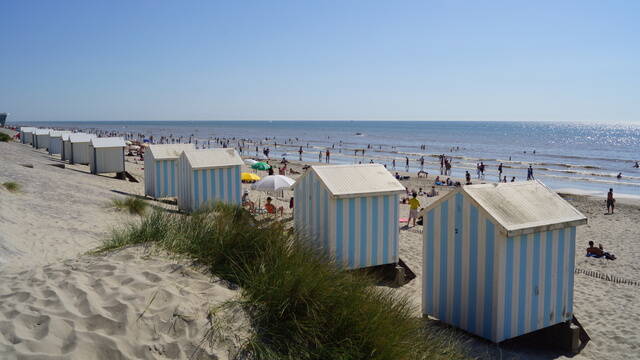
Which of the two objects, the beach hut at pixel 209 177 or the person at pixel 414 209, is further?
the person at pixel 414 209

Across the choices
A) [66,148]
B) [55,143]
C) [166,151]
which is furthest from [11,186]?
[55,143]

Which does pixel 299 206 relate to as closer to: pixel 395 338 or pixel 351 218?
pixel 351 218

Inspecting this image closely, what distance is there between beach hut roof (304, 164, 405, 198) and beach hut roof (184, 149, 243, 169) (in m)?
5.84

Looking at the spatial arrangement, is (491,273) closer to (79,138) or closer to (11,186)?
(11,186)

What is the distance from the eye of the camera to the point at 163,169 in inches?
656

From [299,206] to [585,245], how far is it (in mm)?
8971

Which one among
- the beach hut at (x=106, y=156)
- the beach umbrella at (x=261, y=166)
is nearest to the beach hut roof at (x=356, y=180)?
the beach hut at (x=106, y=156)

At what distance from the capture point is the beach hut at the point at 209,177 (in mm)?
14031

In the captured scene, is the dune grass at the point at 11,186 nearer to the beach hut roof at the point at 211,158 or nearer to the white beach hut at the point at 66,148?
the beach hut roof at the point at 211,158

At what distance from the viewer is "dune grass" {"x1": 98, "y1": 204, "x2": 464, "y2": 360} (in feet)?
12.7

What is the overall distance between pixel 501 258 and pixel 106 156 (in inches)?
786

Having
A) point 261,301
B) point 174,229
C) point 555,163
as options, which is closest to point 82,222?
point 174,229

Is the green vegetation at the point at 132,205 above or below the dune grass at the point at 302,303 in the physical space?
below

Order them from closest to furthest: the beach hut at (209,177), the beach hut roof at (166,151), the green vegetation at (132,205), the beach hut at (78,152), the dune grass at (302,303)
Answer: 1. the dune grass at (302,303)
2. the green vegetation at (132,205)
3. the beach hut at (209,177)
4. the beach hut roof at (166,151)
5. the beach hut at (78,152)
